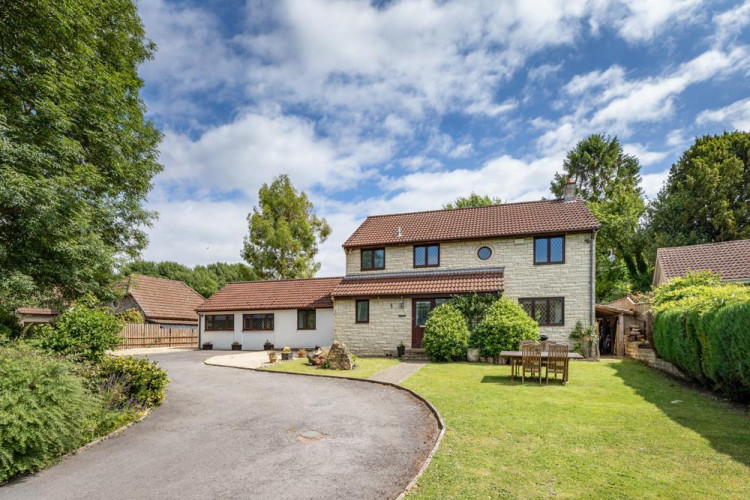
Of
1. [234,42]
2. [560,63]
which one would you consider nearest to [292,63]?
[234,42]

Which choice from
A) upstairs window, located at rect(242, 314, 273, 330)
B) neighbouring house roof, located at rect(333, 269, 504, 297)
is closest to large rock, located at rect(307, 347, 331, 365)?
neighbouring house roof, located at rect(333, 269, 504, 297)

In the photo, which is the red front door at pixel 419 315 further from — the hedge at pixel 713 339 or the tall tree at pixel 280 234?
the tall tree at pixel 280 234

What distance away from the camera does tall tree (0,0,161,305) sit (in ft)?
28.5

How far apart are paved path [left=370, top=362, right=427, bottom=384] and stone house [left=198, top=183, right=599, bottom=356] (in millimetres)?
3620

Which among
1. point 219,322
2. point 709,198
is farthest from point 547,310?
point 219,322

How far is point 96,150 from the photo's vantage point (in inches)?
444

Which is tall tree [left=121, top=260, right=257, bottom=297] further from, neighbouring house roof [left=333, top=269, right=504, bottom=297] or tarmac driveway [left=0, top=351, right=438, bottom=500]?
tarmac driveway [left=0, top=351, right=438, bottom=500]

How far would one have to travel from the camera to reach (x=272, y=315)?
26.0 meters

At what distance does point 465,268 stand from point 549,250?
167 inches

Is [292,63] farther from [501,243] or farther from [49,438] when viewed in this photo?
[501,243]

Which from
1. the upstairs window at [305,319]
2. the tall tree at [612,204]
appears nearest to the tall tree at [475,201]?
the tall tree at [612,204]

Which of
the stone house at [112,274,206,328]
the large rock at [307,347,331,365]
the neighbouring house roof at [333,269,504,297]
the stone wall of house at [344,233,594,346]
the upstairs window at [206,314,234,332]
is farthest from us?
the stone house at [112,274,206,328]

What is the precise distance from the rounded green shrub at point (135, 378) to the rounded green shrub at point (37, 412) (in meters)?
1.95

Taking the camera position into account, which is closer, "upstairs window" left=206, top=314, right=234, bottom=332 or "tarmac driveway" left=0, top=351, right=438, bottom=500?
"tarmac driveway" left=0, top=351, right=438, bottom=500
